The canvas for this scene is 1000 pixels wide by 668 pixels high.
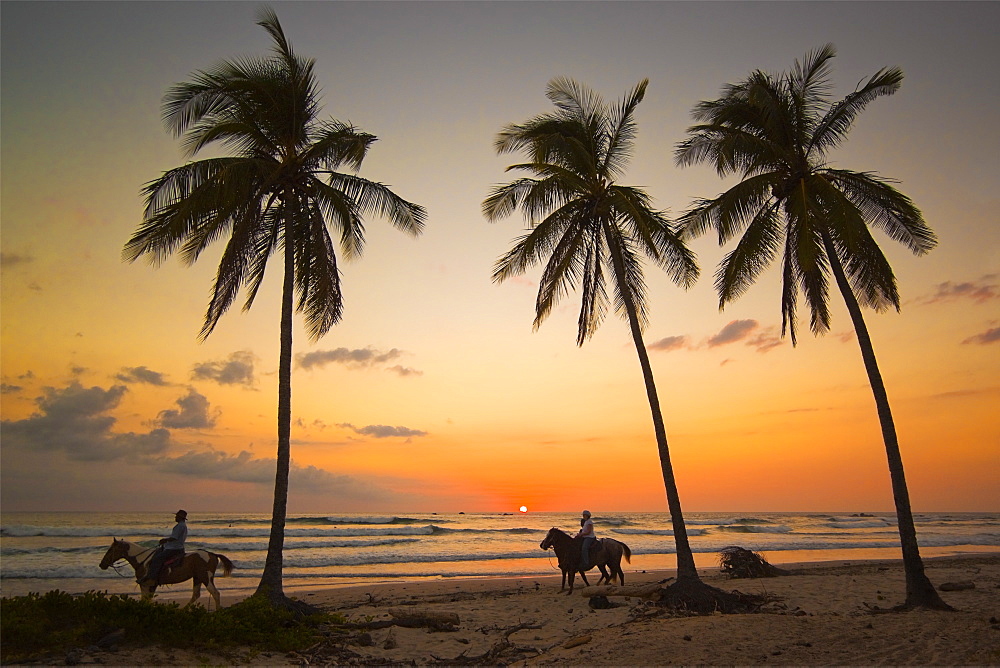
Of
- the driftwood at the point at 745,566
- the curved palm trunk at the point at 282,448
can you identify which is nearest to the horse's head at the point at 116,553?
the curved palm trunk at the point at 282,448

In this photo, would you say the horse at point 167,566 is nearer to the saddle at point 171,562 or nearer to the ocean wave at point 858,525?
the saddle at point 171,562

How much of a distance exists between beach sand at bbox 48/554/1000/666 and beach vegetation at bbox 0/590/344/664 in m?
0.26

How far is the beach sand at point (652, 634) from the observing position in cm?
788

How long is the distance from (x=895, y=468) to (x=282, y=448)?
12.1 metres

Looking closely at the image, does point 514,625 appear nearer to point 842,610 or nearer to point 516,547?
point 842,610

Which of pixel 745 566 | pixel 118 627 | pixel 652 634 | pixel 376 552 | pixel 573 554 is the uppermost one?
pixel 118 627

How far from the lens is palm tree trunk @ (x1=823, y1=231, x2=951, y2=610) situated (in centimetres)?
1076

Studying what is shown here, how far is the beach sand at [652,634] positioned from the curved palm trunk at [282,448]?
6.26 feet

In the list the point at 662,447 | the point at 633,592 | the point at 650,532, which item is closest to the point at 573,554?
the point at 633,592

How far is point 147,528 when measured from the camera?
46.5 metres

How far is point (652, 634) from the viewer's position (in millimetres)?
9383

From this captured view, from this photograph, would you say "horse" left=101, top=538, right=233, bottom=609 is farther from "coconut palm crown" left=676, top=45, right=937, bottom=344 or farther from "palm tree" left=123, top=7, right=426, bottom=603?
"coconut palm crown" left=676, top=45, right=937, bottom=344

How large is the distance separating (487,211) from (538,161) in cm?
187

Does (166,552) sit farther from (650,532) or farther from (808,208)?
(650,532)
